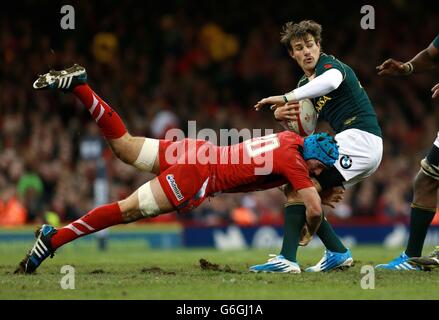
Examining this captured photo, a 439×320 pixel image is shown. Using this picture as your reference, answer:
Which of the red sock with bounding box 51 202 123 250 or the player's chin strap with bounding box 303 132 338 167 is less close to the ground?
the player's chin strap with bounding box 303 132 338 167

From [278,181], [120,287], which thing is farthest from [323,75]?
[120,287]

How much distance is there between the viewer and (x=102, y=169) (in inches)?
586

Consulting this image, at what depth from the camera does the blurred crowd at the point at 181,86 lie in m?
17.2

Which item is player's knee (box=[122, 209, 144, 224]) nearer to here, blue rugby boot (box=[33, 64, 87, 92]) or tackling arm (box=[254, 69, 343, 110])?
blue rugby boot (box=[33, 64, 87, 92])

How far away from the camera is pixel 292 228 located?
810cm

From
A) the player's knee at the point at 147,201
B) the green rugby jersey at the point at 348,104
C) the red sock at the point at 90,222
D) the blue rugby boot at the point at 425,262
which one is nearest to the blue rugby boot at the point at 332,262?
the blue rugby boot at the point at 425,262

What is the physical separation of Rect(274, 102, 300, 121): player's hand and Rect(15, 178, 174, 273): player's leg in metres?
1.37

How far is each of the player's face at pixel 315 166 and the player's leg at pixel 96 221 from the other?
132cm

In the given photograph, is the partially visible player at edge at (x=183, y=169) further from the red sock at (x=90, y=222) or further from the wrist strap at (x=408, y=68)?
the wrist strap at (x=408, y=68)

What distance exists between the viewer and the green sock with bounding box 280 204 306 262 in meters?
8.05

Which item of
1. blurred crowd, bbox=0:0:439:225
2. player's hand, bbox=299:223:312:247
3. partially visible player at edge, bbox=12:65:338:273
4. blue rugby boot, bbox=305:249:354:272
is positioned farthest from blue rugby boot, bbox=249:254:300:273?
blurred crowd, bbox=0:0:439:225

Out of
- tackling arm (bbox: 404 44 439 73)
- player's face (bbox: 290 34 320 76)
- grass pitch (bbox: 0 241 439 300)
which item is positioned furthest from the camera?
tackling arm (bbox: 404 44 439 73)

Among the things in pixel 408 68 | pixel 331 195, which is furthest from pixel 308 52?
pixel 331 195
